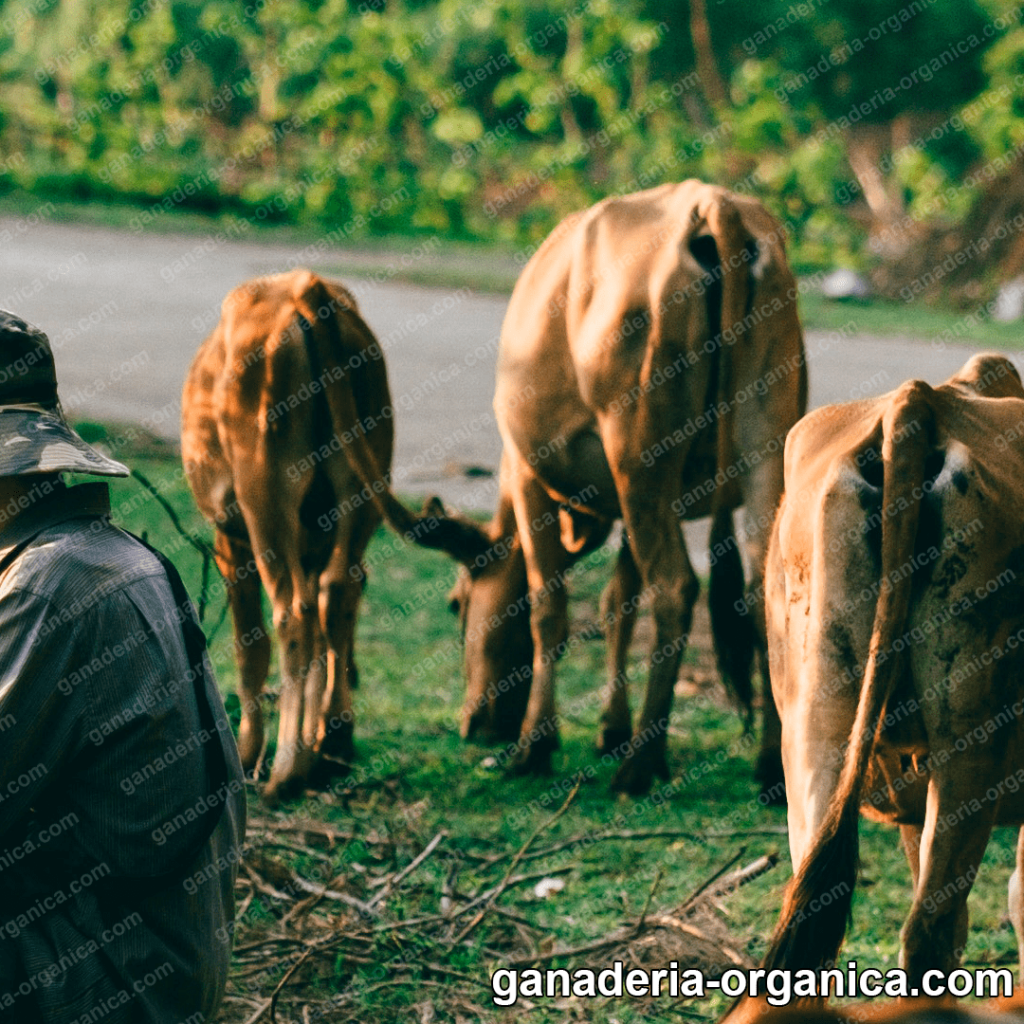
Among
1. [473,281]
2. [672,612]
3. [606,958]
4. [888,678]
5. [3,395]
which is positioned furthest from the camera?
[473,281]

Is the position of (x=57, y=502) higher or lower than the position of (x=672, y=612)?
higher

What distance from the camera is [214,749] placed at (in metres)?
3.09

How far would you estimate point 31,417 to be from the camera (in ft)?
9.87

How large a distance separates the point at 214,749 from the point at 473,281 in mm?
16968

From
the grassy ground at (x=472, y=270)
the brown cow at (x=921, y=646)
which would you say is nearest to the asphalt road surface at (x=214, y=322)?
the grassy ground at (x=472, y=270)

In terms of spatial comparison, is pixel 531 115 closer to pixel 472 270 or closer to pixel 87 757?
pixel 472 270

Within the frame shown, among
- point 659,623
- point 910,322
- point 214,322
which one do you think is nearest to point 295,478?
point 659,623

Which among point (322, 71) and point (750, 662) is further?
point (322, 71)

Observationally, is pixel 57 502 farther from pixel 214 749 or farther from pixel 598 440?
pixel 598 440

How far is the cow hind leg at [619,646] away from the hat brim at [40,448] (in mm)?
3865

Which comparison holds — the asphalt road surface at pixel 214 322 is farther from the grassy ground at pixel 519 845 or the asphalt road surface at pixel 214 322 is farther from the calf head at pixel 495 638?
the calf head at pixel 495 638

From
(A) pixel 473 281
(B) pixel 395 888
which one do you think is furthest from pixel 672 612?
(A) pixel 473 281

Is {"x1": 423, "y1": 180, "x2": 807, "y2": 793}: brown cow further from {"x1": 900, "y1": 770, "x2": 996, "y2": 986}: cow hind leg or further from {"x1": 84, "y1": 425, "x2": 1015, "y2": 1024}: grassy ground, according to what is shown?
{"x1": 900, "y1": 770, "x2": 996, "y2": 986}: cow hind leg

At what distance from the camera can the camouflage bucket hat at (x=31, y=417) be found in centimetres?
292
